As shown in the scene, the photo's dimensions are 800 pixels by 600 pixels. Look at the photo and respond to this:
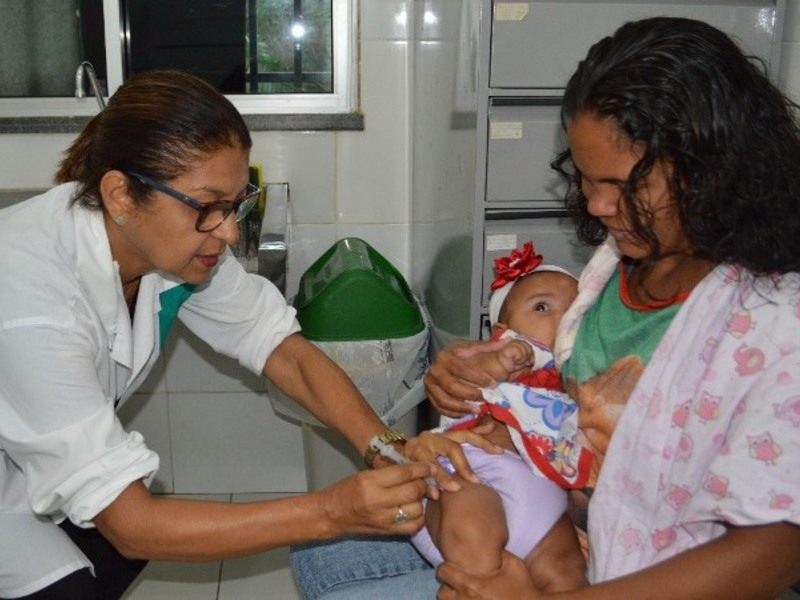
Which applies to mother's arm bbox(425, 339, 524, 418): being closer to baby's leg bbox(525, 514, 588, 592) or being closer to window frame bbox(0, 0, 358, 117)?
baby's leg bbox(525, 514, 588, 592)

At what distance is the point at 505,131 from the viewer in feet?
7.09

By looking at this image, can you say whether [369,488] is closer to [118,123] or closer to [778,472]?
[778,472]

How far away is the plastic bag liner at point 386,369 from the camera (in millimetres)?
2490

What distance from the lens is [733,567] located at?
1025mm

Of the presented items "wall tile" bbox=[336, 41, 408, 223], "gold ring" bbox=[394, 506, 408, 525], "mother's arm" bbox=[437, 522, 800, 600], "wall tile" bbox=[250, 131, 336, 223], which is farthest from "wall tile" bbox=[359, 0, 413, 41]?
"mother's arm" bbox=[437, 522, 800, 600]

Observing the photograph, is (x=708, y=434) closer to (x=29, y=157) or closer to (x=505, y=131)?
(x=505, y=131)

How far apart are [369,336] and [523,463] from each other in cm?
116

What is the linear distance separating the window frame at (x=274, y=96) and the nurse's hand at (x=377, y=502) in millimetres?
1861

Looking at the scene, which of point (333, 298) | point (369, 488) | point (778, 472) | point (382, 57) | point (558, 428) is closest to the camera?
point (778, 472)

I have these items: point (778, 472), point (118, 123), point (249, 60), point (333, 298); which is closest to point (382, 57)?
point (249, 60)

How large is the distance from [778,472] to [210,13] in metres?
2.48

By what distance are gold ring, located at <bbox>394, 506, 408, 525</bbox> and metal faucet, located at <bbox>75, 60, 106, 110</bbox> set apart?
1769 millimetres

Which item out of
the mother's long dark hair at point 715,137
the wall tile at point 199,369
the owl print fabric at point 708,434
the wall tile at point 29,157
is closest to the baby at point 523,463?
the owl print fabric at point 708,434

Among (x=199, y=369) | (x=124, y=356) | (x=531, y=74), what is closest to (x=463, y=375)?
(x=124, y=356)
